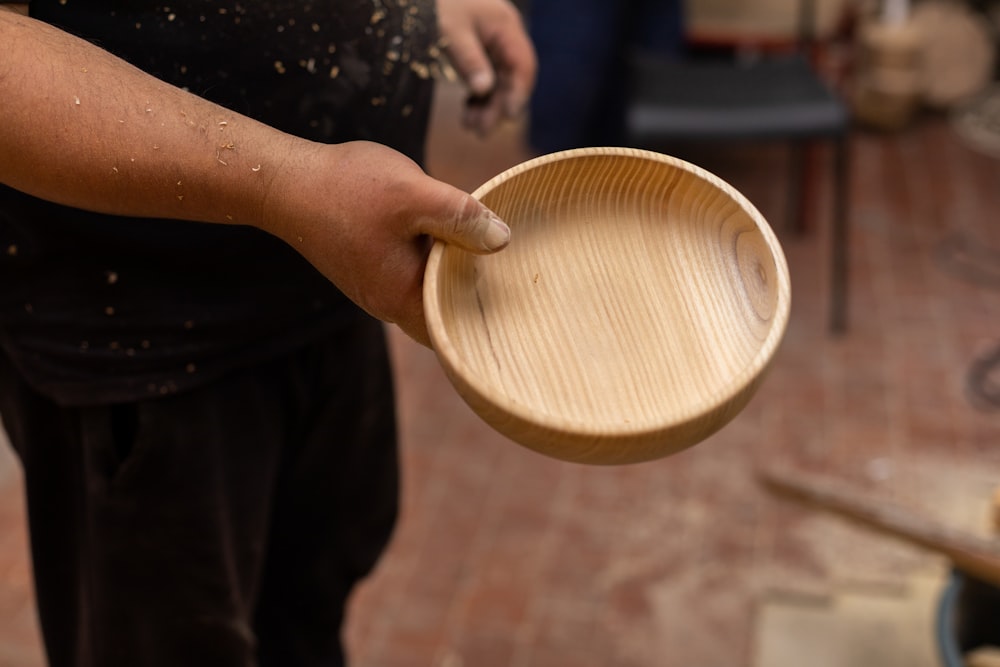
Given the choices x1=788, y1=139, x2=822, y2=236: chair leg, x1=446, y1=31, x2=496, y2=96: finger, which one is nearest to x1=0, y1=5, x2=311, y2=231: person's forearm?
x1=446, y1=31, x2=496, y2=96: finger

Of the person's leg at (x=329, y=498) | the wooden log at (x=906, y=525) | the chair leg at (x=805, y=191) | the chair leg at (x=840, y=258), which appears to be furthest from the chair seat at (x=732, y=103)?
the person's leg at (x=329, y=498)

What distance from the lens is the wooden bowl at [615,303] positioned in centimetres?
77

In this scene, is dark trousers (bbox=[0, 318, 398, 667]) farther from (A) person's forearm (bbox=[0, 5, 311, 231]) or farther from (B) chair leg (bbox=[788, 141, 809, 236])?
(B) chair leg (bbox=[788, 141, 809, 236])

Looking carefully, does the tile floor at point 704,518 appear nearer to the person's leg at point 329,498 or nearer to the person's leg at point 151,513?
the person's leg at point 329,498

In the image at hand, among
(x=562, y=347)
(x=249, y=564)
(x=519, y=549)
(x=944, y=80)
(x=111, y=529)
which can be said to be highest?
(x=562, y=347)

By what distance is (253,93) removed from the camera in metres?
0.91

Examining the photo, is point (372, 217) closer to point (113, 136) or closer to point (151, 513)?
point (113, 136)

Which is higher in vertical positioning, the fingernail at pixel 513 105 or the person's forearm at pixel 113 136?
the person's forearm at pixel 113 136

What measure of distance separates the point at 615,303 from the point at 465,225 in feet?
0.65

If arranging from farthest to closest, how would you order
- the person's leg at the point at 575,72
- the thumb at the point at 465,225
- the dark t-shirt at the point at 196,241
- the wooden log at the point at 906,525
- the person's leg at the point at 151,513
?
the person's leg at the point at 575,72, the wooden log at the point at 906,525, the person's leg at the point at 151,513, the dark t-shirt at the point at 196,241, the thumb at the point at 465,225

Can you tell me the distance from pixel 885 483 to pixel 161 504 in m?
1.60

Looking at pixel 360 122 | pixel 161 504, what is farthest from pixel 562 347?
pixel 161 504

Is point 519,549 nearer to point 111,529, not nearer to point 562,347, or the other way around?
point 111,529

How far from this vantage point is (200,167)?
759 millimetres
